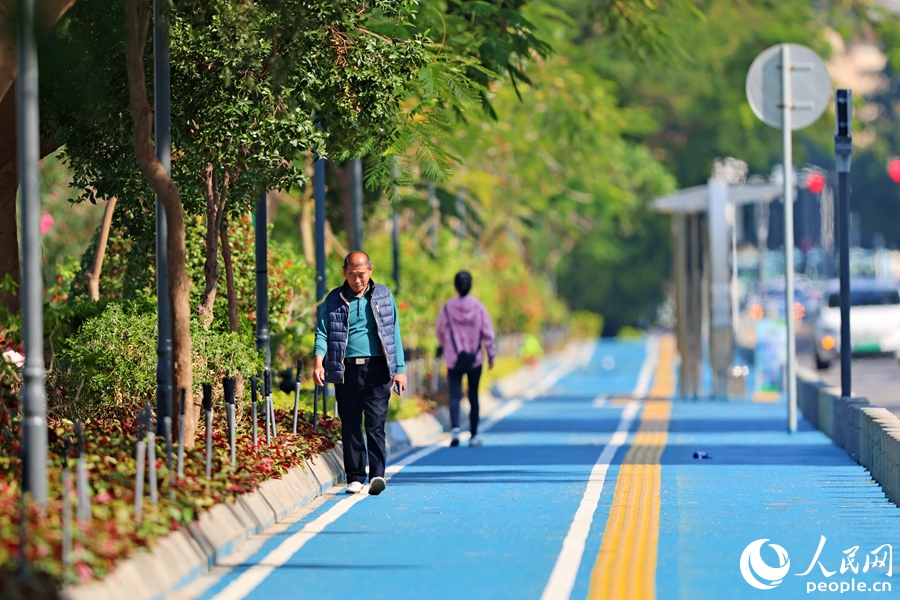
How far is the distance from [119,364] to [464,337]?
232 inches

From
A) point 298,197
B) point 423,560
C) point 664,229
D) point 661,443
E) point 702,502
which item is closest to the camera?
point 423,560

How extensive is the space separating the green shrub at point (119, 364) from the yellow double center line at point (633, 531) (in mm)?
3660

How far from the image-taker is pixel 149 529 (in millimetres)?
10359

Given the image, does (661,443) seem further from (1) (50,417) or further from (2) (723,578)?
(2) (723,578)

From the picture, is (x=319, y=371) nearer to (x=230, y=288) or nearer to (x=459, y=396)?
(x=230, y=288)

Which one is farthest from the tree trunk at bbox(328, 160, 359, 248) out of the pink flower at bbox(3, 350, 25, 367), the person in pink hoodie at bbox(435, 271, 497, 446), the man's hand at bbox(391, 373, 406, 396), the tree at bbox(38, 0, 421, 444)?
the pink flower at bbox(3, 350, 25, 367)

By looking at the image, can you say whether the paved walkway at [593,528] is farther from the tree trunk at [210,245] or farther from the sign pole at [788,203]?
the tree trunk at [210,245]

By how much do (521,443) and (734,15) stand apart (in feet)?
90.1

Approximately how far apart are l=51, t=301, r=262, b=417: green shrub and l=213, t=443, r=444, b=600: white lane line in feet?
7.38

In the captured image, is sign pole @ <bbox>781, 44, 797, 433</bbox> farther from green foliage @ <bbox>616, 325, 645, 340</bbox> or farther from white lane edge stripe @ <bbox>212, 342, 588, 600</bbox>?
green foliage @ <bbox>616, 325, 645, 340</bbox>

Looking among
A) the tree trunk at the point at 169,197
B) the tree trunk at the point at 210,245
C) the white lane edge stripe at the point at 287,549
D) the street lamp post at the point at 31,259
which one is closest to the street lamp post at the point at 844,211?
the white lane edge stripe at the point at 287,549

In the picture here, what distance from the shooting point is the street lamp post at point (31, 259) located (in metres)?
10.2

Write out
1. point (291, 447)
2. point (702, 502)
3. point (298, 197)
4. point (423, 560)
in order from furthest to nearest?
point (298, 197) → point (291, 447) → point (702, 502) → point (423, 560)

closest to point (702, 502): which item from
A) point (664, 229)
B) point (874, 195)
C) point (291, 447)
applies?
point (291, 447)
